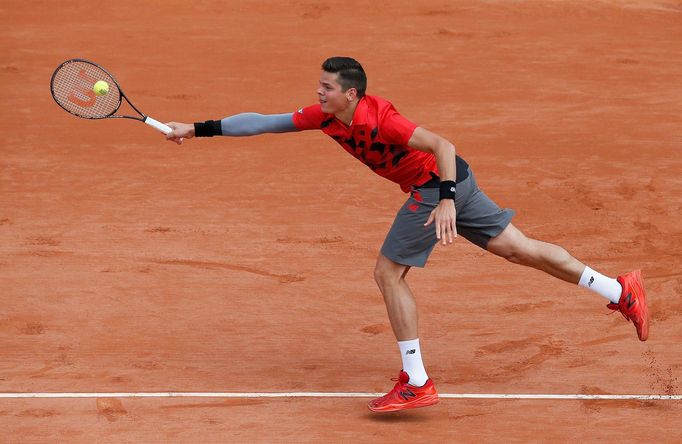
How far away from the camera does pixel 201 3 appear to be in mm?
18500

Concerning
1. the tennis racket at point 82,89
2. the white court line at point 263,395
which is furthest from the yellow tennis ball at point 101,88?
the white court line at point 263,395

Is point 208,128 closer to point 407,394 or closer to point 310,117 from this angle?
point 310,117

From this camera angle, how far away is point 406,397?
25.3 ft

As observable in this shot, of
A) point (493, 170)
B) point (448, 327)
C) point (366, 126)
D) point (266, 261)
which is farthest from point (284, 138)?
point (366, 126)

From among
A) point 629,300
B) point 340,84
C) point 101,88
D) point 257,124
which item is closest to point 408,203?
point 340,84

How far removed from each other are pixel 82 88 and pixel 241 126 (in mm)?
1499

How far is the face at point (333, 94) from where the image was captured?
7.49 metres

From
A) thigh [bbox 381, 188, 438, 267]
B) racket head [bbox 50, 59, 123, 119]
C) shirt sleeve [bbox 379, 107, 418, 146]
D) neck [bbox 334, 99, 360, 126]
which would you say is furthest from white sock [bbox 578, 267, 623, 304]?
racket head [bbox 50, 59, 123, 119]

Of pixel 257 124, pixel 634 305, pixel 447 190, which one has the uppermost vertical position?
pixel 257 124

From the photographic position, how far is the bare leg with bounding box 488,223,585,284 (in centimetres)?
783

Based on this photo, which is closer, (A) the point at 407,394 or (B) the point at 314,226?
(A) the point at 407,394

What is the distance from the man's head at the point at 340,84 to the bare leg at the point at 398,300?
A: 993mm

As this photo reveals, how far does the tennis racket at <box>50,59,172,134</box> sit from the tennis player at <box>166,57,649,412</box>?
0.84 metres

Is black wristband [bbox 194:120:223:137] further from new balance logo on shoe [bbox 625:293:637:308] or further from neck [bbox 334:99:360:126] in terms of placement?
new balance logo on shoe [bbox 625:293:637:308]
